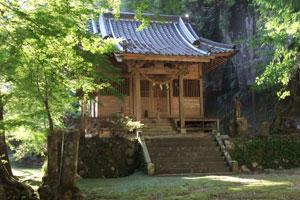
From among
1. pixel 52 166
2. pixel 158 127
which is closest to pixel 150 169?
pixel 158 127

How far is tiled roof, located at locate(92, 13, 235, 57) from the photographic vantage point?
19.7 meters

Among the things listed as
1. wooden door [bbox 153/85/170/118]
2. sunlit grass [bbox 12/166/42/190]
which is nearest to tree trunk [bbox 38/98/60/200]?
sunlit grass [bbox 12/166/42/190]

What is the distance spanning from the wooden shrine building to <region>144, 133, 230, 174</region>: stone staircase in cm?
238

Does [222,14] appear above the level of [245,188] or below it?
above

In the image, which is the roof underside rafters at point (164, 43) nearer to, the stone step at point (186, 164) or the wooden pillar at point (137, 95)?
the wooden pillar at point (137, 95)

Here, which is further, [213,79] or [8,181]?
[213,79]

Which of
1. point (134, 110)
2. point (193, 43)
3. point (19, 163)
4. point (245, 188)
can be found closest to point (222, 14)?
point (193, 43)

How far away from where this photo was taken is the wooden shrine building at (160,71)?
63.5ft

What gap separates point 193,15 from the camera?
3191 centimetres

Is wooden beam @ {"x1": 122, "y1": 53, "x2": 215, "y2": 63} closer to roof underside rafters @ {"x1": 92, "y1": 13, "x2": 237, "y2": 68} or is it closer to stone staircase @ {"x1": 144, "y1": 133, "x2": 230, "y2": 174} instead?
roof underside rafters @ {"x1": 92, "y1": 13, "x2": 237, "y2": 68}

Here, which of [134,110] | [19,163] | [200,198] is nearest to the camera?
[200,198]

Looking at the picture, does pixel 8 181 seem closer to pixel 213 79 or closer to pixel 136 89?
pixel 136 89

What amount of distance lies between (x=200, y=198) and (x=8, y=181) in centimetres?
430

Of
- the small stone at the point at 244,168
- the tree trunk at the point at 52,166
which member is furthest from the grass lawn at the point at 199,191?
the small stone at the point at 244,168
